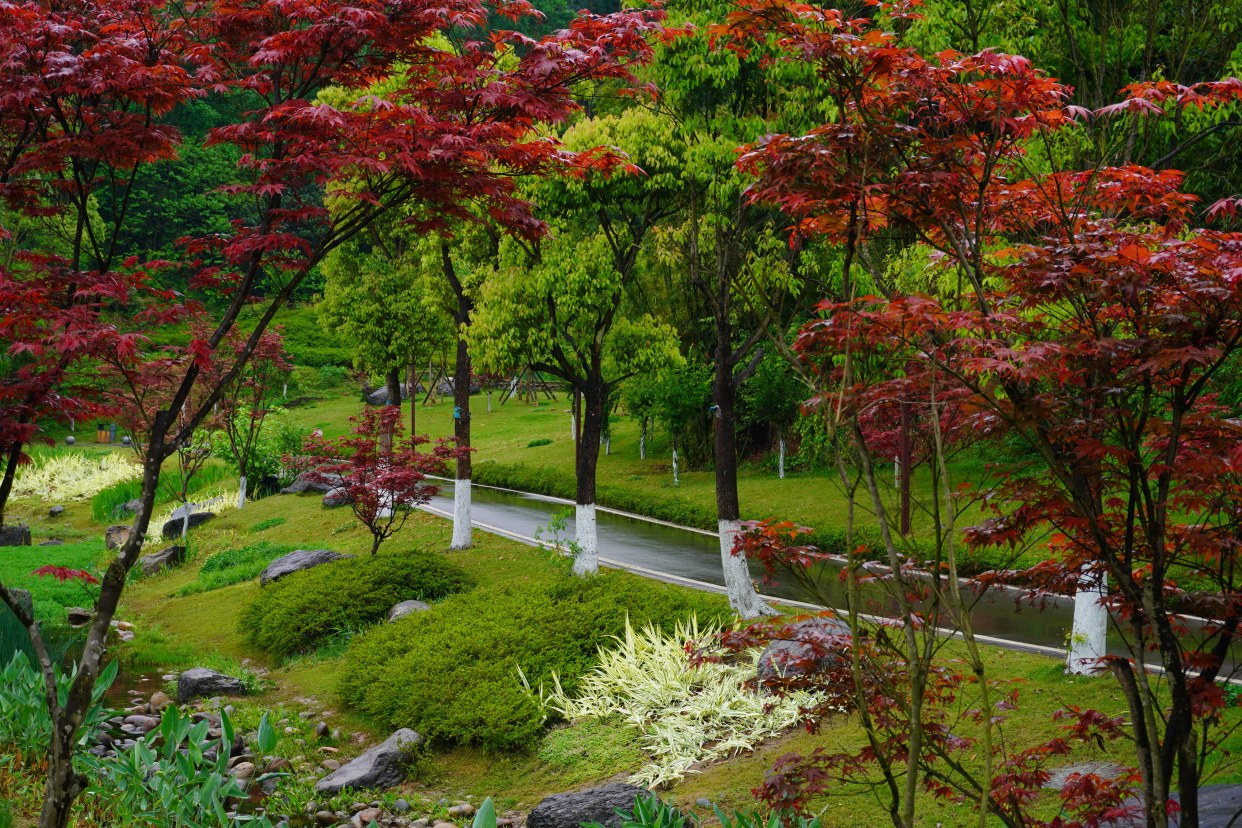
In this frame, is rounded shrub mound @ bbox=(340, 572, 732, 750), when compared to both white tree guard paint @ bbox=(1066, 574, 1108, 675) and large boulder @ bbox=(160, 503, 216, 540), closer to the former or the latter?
white tree guard paint @ bbox=(1066, 574, 1108, 675)

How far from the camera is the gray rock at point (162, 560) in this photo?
16375 millimetres

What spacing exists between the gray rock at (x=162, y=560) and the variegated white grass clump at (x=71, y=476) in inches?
311

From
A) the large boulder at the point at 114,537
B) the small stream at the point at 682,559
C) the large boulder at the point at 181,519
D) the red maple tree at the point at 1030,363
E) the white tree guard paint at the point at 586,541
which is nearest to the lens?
the red maple tree at the point at 1030,363

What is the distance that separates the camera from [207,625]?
41.5ft

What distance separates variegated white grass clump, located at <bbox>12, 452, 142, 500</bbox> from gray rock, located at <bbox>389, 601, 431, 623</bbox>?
1571 centimetres

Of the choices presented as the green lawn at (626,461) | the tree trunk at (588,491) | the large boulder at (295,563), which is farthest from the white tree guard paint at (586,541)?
the large boulder at (295,563)

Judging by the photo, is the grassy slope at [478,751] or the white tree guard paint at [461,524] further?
the white tree guard paint at [461,524]

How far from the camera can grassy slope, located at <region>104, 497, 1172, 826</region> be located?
6656 mm

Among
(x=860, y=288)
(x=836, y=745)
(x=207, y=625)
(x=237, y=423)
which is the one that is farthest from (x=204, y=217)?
(x=836, y=745)

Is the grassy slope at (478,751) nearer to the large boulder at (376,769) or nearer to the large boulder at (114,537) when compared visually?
the large boulder at (376,769)

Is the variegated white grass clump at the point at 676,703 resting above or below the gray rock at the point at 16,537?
above

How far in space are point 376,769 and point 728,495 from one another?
16.5ft

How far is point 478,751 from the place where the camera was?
785 centimetres

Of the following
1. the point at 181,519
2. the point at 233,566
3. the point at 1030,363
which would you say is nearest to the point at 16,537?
the point at 181,519
